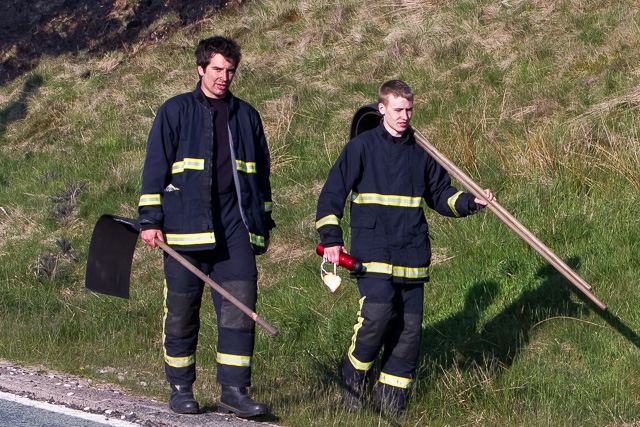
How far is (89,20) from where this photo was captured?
19.6 meters

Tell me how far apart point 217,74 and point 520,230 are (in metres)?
1.95

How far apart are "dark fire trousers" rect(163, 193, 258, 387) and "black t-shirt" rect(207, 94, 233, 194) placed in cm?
6

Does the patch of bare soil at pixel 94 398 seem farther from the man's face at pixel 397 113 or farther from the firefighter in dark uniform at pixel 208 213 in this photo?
the man's face at pixel 397 113

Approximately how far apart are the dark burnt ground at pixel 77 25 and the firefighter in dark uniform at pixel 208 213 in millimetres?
12455

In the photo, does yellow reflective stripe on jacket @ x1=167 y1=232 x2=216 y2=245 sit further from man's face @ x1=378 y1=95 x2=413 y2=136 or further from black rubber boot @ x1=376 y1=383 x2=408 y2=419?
black rubber boot @ x1=376 y1=383 x2=408 y2=419

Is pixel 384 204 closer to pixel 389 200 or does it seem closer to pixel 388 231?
pixel 389 200

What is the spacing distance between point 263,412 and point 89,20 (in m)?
15.4

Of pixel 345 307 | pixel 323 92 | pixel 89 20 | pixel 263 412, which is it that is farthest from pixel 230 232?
pixel 89 20

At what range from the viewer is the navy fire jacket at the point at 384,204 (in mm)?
5703

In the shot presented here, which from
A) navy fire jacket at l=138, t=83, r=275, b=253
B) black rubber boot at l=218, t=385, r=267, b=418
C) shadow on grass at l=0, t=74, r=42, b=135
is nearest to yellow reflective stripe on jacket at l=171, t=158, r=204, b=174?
navy fire jacket at l=138, t=83, r=275, b=253

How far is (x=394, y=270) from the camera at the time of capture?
5.68 meters

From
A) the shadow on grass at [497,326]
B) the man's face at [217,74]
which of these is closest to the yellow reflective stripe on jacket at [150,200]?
the man's face at [217,74]

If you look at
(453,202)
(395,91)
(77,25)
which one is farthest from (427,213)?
(77,25)

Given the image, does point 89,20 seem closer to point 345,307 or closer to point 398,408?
point 345,307
